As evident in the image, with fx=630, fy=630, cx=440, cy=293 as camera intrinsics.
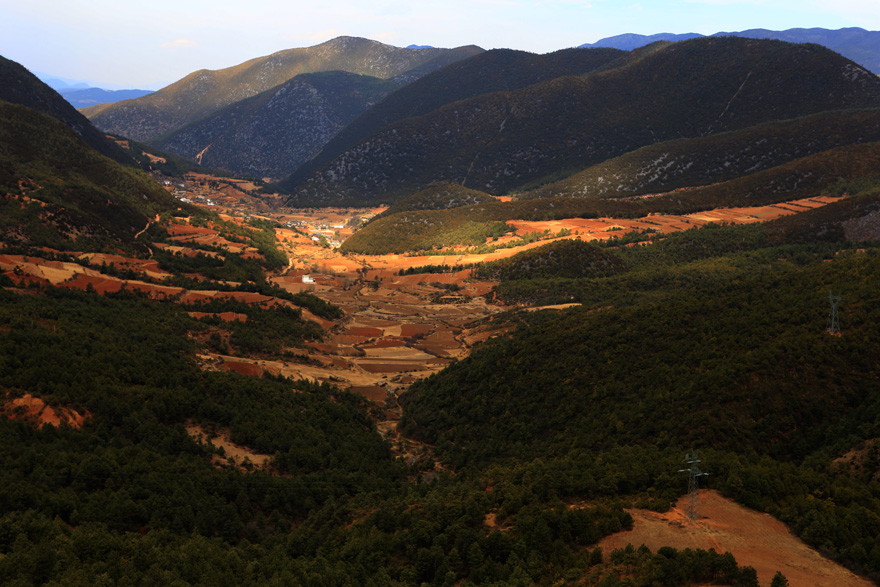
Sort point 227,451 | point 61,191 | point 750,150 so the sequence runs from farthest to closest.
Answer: point 750,150 < point 61,191 < point 227,451

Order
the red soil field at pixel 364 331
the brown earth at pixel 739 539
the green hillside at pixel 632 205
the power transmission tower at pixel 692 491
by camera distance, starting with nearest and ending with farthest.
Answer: the brown earth at pixel 739 539 < the power transmission tower at pixel 692 491 < the red soil field at pixel 364 331 < the green hillside at pixel 632 205

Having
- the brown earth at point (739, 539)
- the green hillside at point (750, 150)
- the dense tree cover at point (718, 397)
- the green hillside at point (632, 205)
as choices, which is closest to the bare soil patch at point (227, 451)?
the dense tree cover at point (718, 397)

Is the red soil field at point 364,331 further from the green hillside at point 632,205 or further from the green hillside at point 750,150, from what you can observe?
the green hillside at point 750,150

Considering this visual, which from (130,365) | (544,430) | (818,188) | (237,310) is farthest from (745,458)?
(818,188)

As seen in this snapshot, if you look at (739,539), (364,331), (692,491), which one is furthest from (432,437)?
(364,331)

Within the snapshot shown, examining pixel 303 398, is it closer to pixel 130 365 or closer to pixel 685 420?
pixel 130 365

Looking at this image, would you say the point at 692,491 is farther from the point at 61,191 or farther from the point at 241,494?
the point at 61,191

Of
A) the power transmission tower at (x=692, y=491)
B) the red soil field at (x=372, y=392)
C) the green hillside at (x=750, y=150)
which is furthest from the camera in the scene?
the green hillside at (x=750, y=150)
